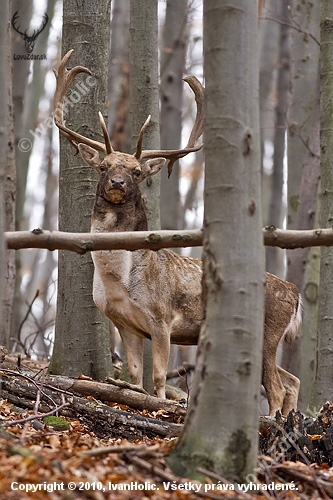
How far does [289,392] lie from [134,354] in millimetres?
2083

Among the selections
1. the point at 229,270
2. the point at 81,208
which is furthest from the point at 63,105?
the point at 229,270

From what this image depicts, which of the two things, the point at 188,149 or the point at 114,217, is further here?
the point at 188,149

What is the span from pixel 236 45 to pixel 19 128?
11.1 metres

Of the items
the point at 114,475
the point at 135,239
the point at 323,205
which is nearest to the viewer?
the point at 114,475

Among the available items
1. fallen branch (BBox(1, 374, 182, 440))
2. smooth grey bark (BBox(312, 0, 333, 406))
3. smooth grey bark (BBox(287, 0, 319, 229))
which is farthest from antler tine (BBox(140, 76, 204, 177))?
smooth grey bark (BBox(287, 0, 319, 229))

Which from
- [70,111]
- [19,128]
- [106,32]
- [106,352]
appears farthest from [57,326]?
[19,128]

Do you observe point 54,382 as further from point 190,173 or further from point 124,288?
point 190,173

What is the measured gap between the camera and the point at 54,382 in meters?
8.01

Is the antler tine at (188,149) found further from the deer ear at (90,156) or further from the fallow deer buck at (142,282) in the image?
the deer ear at (90,156)

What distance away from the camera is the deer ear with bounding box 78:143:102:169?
9430 millimetres

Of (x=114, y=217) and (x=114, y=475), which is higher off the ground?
(x=114, y=217)

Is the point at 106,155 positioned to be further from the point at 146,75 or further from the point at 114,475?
the point at 114,475

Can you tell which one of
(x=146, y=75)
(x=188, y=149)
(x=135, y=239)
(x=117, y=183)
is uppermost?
(x=146, y=75)

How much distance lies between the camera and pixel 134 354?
9.90m
